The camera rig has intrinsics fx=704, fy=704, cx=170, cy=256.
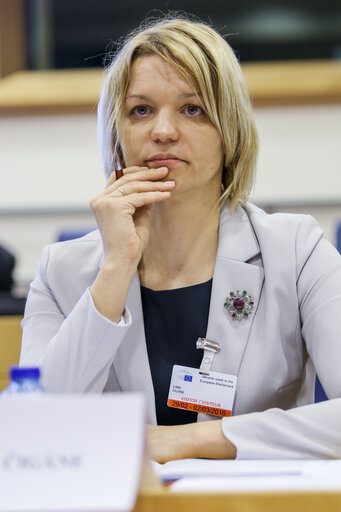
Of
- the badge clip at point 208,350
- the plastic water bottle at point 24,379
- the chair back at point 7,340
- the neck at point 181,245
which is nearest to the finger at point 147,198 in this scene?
the neck at point 181,245

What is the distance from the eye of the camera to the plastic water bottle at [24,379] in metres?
0.93

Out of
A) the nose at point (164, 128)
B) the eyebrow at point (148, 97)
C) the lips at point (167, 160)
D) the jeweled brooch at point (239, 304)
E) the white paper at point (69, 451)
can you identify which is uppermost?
the eyebrow at point (148, 97)

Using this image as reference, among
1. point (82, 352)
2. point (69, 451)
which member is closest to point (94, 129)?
point (82, 352)

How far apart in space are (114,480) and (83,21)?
4530 mm

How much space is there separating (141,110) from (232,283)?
0.45 metres

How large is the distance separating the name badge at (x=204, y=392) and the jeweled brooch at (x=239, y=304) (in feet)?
0.47

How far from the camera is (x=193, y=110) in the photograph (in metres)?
1.62

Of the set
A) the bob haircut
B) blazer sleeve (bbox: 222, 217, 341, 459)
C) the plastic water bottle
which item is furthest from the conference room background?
the plastic water bottle

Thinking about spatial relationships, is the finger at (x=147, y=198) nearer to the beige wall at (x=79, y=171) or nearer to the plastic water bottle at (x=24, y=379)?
the plastic water bottle at (x=24, y=379)

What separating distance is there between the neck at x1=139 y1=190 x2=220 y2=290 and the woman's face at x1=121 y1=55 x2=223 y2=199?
0.07 metres

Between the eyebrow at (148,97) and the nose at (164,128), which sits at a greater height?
the eyebrow at (148,97)

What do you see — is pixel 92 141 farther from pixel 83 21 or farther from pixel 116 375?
pixel 116 375

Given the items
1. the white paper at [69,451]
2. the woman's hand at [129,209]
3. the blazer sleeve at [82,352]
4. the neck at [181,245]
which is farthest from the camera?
the neck at [181,245]

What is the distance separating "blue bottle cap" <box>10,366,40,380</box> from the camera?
0.93 meters
